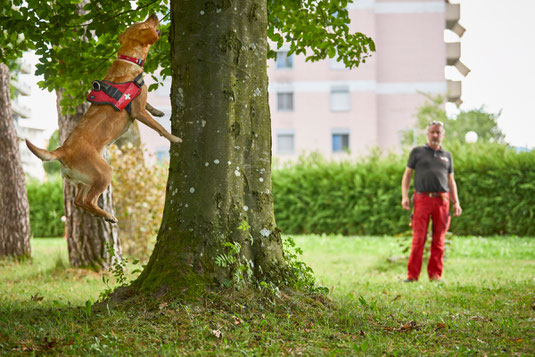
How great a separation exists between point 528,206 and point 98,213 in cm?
1565

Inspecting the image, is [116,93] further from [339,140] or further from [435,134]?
[339,140]

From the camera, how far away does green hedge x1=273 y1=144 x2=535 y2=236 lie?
56.8 ft

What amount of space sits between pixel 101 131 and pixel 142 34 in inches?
31.0

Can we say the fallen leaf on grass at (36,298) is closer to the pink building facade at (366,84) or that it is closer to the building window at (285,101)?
the pink building facade at (366,84)

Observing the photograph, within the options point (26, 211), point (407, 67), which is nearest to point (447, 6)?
point (407, 67)

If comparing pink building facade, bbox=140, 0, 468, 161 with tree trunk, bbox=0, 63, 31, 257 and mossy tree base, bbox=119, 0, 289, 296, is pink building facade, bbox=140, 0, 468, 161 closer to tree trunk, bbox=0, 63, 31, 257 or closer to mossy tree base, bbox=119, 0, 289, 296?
tree trunk, bbox=0, 63, 31, 257

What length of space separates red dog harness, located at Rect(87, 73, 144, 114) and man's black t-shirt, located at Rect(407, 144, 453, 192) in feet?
17.4

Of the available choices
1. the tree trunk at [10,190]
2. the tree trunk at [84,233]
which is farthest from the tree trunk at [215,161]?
the tree trunk at [10,190]

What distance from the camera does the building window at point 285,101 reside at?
1476 inches

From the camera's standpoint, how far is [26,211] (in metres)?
11.2

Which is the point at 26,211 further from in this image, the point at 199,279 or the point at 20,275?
the point at 199,279

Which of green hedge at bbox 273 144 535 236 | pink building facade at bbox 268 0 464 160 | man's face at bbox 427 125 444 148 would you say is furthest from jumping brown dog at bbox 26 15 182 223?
pink building facade at bbox 268 0 464 160

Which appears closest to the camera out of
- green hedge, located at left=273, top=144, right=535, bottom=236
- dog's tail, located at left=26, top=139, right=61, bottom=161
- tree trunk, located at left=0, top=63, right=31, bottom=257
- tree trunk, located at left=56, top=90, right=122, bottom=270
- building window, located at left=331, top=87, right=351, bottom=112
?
dog's tail, located at left=26, top=139, right=61, bottom=161

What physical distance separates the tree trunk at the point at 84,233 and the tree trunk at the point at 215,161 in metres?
4.14
